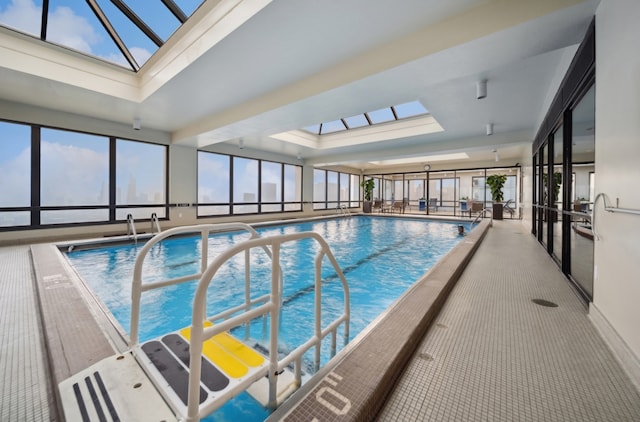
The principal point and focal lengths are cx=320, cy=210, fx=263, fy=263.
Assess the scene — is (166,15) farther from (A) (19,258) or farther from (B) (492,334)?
(B) (492,334)

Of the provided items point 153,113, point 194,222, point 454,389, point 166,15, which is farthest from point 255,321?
point 194,222

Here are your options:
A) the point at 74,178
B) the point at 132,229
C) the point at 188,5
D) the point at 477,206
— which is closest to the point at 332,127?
the point at 188,5

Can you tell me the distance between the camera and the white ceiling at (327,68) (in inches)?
94.8

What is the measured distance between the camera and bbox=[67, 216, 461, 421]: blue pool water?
2.51 m

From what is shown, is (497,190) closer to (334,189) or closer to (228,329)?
(334,189)

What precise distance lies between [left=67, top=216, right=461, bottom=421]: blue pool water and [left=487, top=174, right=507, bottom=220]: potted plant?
5.02m

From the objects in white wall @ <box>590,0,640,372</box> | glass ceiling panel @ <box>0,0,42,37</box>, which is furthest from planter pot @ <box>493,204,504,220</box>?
glass ceiling panel @ <box>0,0,42,37</box>

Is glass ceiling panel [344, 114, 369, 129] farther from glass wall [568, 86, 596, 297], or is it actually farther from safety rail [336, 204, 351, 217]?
safety rail [336, 204, 351, 217]

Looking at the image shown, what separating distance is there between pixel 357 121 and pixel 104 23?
18.5 ft

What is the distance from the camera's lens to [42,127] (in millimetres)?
5211

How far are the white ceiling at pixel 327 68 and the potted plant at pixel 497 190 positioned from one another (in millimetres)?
4076

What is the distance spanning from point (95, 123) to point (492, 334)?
7.82 metres

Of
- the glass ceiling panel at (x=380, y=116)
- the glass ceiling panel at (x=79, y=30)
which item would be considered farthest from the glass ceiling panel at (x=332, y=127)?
the glass ceiling panel at (x=79, y=30)

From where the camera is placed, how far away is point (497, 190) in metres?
9.99
